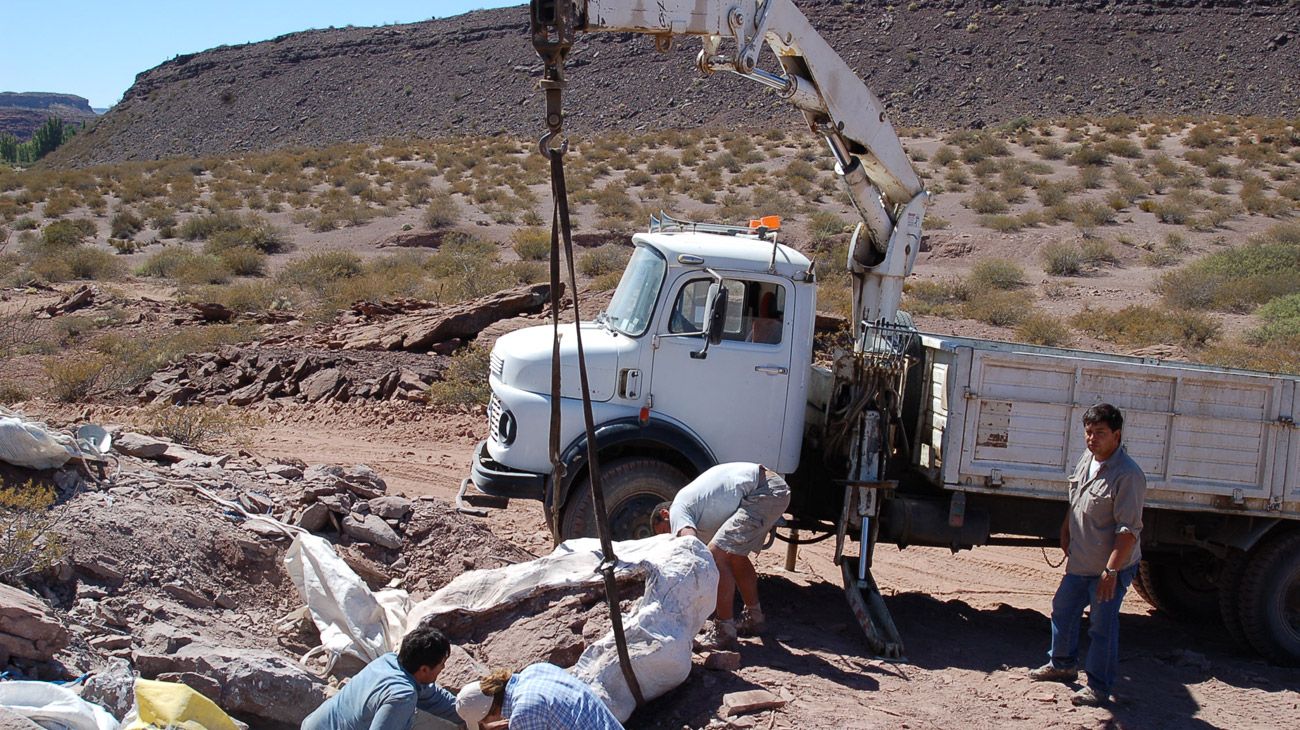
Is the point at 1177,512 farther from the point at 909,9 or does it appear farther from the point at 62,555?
the point at 909,9

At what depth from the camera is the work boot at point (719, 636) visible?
6625 mm

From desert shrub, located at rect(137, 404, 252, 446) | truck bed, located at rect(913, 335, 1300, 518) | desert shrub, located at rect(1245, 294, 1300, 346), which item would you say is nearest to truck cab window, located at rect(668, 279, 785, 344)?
truck bed, located at rect(913, 335, 1300, 518)

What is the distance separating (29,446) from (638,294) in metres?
3.99

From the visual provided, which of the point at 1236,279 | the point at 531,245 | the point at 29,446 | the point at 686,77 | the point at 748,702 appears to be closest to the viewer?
the point at 748,702

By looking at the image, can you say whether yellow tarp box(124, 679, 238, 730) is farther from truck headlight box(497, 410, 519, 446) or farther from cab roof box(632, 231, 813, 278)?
cab roof box(632, 231, 813, 278)

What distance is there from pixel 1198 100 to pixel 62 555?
55467 mm

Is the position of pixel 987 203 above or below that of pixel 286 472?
above

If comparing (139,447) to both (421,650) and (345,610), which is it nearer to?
(345,610)

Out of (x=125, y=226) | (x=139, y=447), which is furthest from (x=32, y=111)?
(x=139, y=447)

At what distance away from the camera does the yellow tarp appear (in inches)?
186

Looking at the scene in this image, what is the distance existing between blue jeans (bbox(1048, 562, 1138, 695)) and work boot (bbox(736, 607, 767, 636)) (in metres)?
1.76

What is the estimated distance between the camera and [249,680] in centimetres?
541

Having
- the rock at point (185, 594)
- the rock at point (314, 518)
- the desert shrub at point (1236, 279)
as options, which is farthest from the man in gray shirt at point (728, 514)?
the desert shrub at point (1236, 279)

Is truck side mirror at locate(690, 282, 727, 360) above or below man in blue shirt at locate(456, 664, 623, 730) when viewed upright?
above
